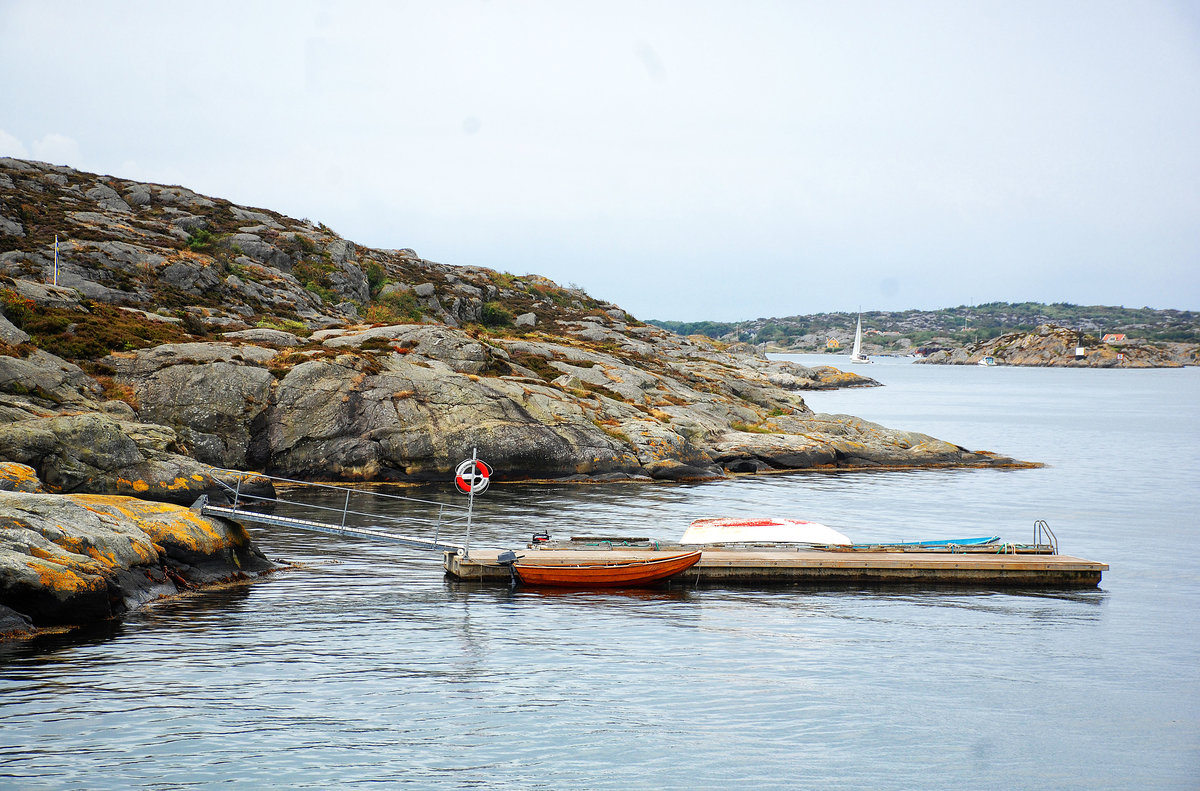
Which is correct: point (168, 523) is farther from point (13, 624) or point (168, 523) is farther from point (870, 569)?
point (870, 569)

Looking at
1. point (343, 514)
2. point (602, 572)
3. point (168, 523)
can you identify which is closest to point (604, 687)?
point (602, 572)

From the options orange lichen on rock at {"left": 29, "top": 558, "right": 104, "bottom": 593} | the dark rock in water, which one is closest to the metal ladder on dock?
orange lichen on rock at {"left": 29, "top": 558, "right": 104, "bottom": 593}

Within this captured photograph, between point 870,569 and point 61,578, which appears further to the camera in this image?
point 870,569

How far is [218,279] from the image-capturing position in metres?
72.1

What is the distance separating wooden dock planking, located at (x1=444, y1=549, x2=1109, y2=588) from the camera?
102ft

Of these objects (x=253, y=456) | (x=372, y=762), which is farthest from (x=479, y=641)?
(x=253, y=456)

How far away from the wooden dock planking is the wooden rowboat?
88 cm

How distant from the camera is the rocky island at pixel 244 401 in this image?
33.0 meters

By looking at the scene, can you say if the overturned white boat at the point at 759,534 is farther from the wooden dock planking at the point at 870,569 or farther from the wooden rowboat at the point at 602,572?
the wooden rowboat at the point at 602,572

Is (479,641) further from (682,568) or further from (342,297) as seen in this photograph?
(342,297)

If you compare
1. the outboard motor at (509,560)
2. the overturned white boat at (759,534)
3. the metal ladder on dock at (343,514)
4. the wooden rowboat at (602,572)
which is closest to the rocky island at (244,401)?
the metal ladder on dock at (343,514)

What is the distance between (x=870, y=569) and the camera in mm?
31234

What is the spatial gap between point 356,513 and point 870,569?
818 inches

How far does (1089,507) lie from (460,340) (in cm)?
3771
